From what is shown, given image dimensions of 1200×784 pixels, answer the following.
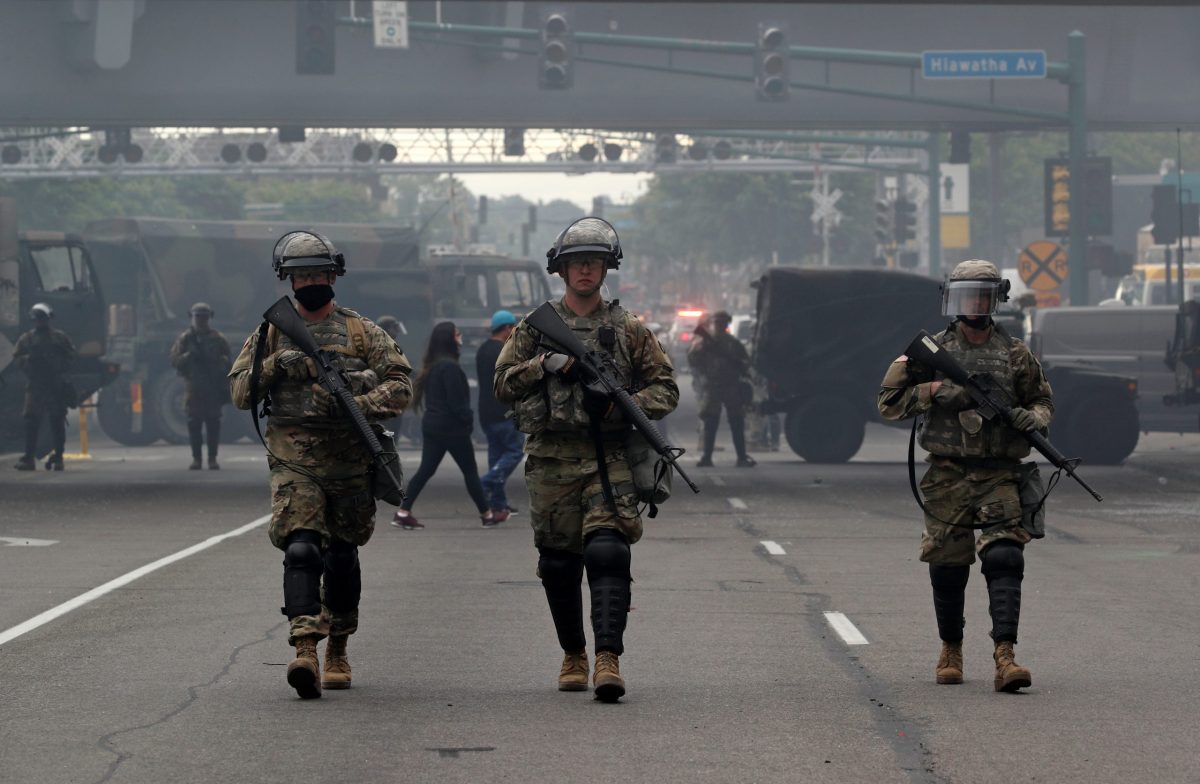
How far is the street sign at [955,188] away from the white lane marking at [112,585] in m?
30.4

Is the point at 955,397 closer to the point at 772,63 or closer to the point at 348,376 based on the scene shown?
the point at 348,376

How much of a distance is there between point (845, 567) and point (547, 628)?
13.3 feet

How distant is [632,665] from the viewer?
990 centimetres

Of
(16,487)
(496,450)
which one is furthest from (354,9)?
(496,450)

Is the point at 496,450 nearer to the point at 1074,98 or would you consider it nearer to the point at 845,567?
the point at 845,567

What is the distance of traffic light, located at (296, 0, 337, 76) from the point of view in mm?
30234

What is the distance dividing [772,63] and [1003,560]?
23.2 metres

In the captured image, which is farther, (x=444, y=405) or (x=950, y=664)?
(x=444, y=405)

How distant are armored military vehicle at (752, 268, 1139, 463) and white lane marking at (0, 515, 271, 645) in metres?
10.4

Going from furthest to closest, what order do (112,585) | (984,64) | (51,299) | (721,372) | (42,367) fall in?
(984,64)
(51,299)
(721,372)
(42,367)
(112,585)

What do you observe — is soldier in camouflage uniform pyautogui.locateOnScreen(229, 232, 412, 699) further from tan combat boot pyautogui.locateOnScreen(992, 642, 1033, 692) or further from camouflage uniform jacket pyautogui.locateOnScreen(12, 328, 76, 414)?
camouflage uniform jacket pyautogui.locateOnScreen(12, 328, 76, 414)

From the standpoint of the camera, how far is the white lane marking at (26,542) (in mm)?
16766

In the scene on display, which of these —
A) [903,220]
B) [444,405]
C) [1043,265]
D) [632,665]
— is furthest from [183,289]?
[632,665]

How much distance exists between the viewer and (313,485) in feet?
28.8
